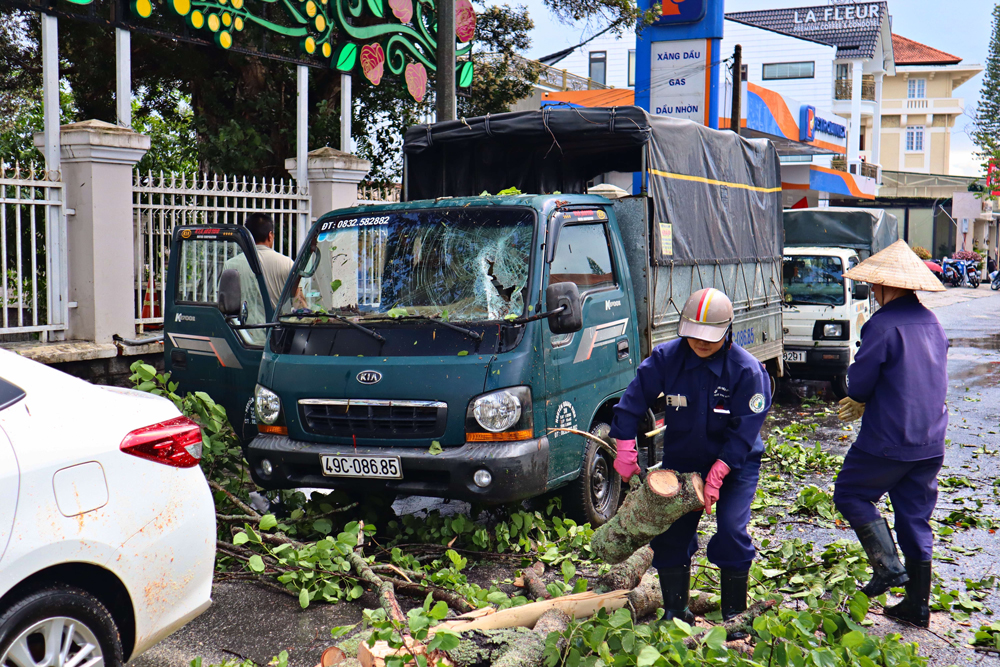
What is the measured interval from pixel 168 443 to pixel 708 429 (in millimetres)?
2345

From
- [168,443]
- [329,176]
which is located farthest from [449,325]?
[329,176]

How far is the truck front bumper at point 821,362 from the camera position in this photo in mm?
11156

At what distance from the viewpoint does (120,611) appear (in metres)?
3.24

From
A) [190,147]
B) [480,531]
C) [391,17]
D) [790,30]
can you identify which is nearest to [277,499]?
[480,531]

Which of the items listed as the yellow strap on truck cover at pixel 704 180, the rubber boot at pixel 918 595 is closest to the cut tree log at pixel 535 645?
the rubber boot at pixel 918 595

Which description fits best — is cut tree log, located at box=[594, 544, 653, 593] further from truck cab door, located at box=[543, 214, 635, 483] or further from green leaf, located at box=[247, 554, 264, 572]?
green leaf, located at box=[247, 554, 264, 572]

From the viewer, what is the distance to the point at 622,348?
616cm

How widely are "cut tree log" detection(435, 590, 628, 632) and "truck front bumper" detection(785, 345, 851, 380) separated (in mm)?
7822

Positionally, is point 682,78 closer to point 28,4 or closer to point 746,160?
point 746,160

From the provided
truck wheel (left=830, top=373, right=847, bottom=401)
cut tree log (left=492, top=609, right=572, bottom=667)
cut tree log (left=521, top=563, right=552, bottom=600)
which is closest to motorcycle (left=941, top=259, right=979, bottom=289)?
truck wheel (left=830, top=373, right=847, bottom=401)

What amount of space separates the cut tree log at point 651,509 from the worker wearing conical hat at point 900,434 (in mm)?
1084

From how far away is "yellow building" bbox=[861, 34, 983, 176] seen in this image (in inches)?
2633

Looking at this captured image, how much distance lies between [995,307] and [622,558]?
28.6 metres

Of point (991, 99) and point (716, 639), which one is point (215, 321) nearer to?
point (716, 639)
